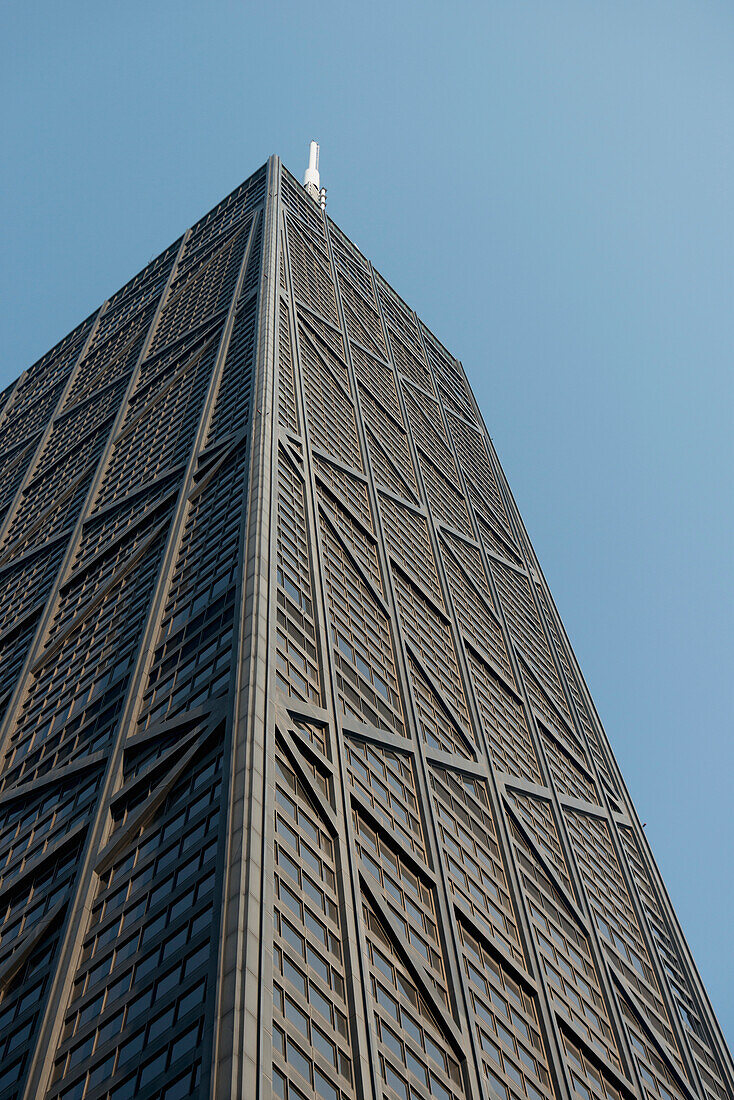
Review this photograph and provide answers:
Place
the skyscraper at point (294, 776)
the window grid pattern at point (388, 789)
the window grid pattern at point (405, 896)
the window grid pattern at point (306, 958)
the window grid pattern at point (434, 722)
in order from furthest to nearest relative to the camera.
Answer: the window grid pattern at point (434, 722) < the window grid pattern at point (388, 789) < the window grid pattern at point (405, 896) < the skyscraper at point (294, 776) < the window grid pattern at point (306, 958)

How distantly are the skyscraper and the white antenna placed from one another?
56.5 meters


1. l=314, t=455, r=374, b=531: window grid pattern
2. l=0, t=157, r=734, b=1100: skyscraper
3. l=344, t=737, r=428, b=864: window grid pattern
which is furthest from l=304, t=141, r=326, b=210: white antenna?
l=344, t=737, r=428, b=864: window grid pattern

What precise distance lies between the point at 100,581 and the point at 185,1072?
1611 inches

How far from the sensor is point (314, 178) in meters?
166

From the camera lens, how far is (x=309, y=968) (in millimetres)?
37500

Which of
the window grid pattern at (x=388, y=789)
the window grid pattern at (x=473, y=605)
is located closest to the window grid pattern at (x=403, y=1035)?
the window grid pattern at (x=388, y=789)

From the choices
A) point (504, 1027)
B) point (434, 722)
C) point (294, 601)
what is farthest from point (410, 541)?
point (504, 1027)

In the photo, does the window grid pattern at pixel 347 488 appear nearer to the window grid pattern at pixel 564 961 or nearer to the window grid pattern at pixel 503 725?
the window grid pattern at pixel 503 725

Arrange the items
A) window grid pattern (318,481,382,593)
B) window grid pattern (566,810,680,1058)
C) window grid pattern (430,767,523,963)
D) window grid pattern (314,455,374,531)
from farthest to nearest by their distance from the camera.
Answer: window grid pattern (314,455,374,531)
window grid pattern (318,481,382,593)
window grid pattern (566,810,680,1058)
window grid pattern (430,767,523,963)

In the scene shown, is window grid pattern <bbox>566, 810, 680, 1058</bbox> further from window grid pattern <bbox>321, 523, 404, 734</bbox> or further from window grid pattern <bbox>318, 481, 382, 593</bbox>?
window grid pattern <bbox>318, 481, 382, 593</bbox>

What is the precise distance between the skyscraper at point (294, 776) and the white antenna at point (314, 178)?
56512mm

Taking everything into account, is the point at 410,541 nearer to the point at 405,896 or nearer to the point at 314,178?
the point at 405,896

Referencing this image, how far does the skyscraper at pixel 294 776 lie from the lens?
3741 centimetres

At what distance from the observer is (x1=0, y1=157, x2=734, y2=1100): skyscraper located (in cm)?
3741
